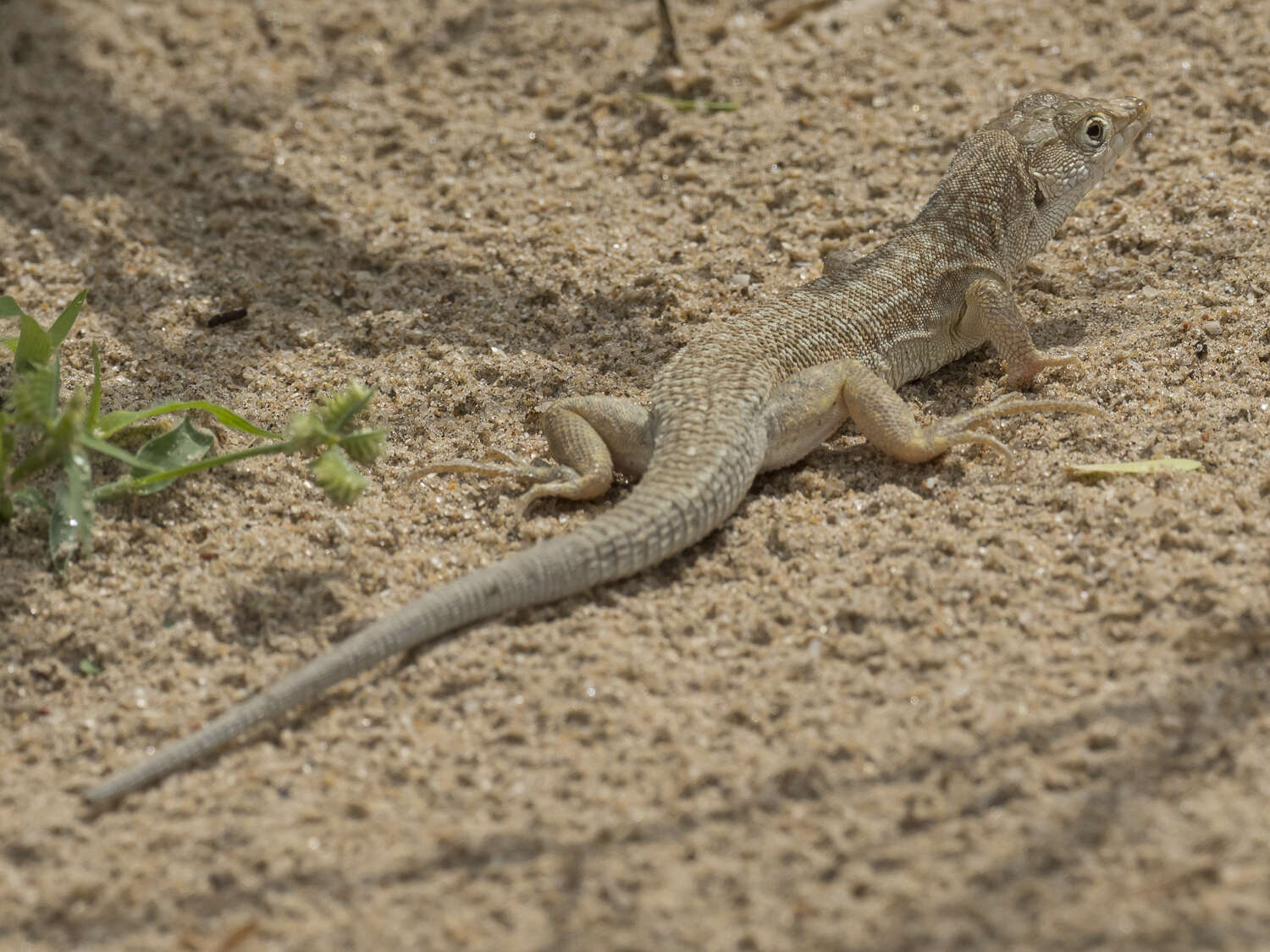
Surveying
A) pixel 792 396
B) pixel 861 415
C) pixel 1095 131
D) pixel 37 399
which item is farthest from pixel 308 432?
pixel 1095 131

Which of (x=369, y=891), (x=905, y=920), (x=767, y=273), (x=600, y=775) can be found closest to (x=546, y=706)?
(x=600, y=775)

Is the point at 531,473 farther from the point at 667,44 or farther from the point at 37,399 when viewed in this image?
the point at 667,44

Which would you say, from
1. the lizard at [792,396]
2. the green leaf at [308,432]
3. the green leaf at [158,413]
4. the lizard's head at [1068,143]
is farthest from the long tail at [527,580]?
the lizard's head at [1068,143]

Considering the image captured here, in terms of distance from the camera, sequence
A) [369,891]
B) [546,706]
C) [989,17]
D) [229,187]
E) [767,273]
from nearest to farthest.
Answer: [369,891]
[546,706]
[767,273]
[229,187]
[989,17]

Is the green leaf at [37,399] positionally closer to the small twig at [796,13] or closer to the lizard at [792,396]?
the lizard at [792,396]

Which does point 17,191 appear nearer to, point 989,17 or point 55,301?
point 55,301

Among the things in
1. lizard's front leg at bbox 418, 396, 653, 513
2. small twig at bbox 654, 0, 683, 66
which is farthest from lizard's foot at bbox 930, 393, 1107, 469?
small twig at bbox 654, 0, 683, 66

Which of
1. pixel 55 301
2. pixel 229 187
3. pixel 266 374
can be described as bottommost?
pixel 266 374
